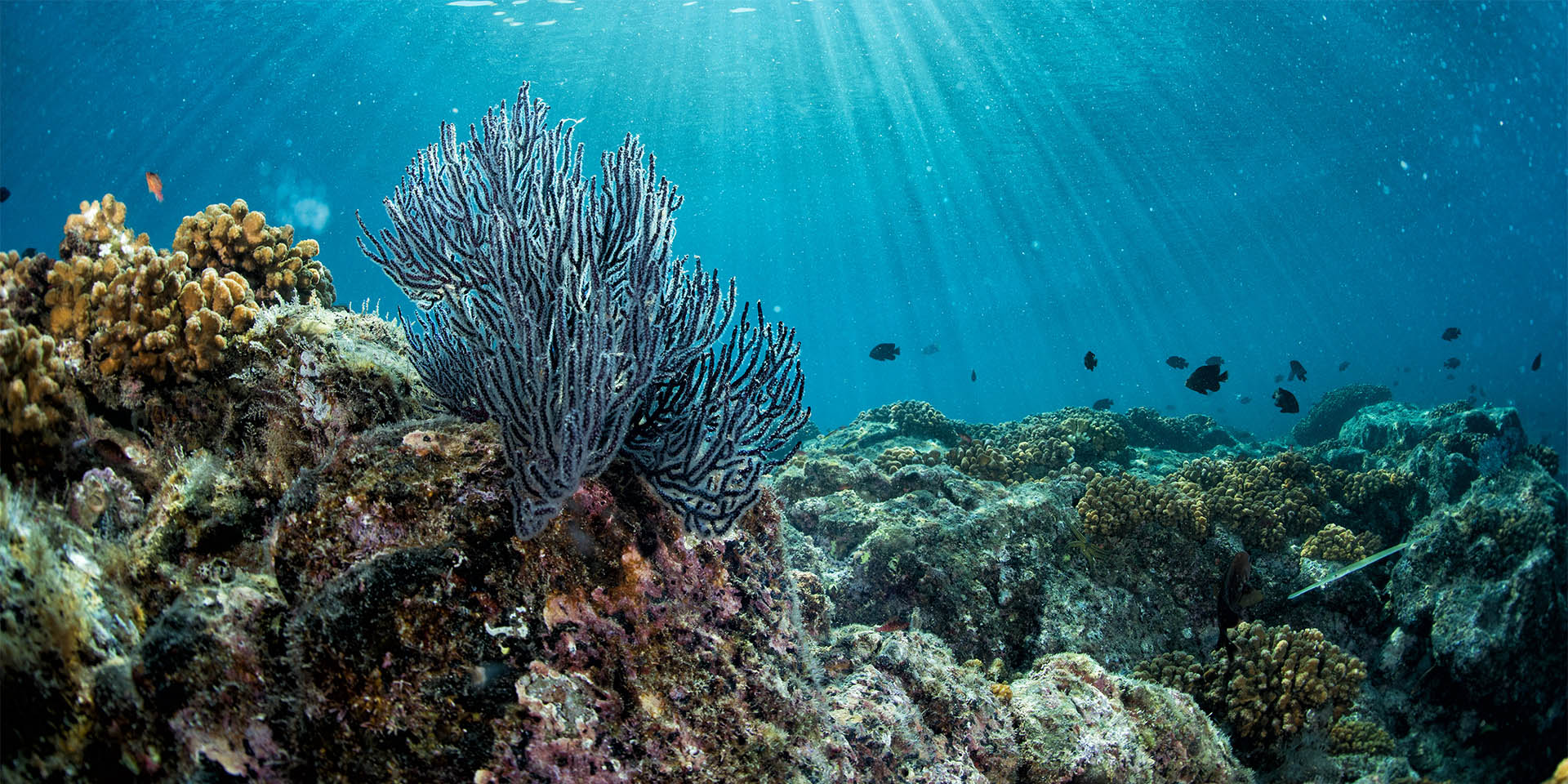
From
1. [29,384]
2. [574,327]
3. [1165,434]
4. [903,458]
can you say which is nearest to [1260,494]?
[903,458]

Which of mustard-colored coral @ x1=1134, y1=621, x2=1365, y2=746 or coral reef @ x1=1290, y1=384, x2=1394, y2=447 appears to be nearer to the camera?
mustard-colored coral @ x1=1134, y1=621, x2=1365, y2=746

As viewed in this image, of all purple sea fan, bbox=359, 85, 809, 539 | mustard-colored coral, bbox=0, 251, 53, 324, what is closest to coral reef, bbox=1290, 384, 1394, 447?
purple sea fan, bbox=359, 85, 809, 539

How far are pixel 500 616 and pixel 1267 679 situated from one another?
19.5ft

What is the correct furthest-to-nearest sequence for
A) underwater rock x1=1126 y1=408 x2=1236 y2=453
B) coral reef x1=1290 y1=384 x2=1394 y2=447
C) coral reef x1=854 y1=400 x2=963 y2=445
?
1. coral reef x1=1290 y1=384 x2=1394 y2=447
2. underwater rock x1=1126 y1=408 x2=1236 y2=453
3. coral reef x1=854 y1=400 x2=963 y2=445

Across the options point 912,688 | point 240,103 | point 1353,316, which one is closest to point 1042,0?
point 912,688

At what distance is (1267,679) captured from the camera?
507cm

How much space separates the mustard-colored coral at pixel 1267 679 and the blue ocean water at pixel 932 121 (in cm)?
1150

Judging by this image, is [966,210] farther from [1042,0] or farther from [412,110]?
[412,110]

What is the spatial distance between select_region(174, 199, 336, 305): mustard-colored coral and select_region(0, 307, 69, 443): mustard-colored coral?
1.30 m

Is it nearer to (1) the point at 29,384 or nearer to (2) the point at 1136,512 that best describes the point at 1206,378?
(2) the point at 1136,512

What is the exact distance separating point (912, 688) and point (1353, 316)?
161776 millimetres

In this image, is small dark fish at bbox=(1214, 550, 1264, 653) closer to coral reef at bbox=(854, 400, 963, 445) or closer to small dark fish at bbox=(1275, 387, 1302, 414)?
small dark fish at bbox=(1275, 387, 1302, 414)

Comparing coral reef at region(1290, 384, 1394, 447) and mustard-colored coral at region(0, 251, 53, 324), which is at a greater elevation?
mustard-colored coral at region(0, 251, 53, 324)

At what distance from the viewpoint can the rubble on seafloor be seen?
1.85 metres
